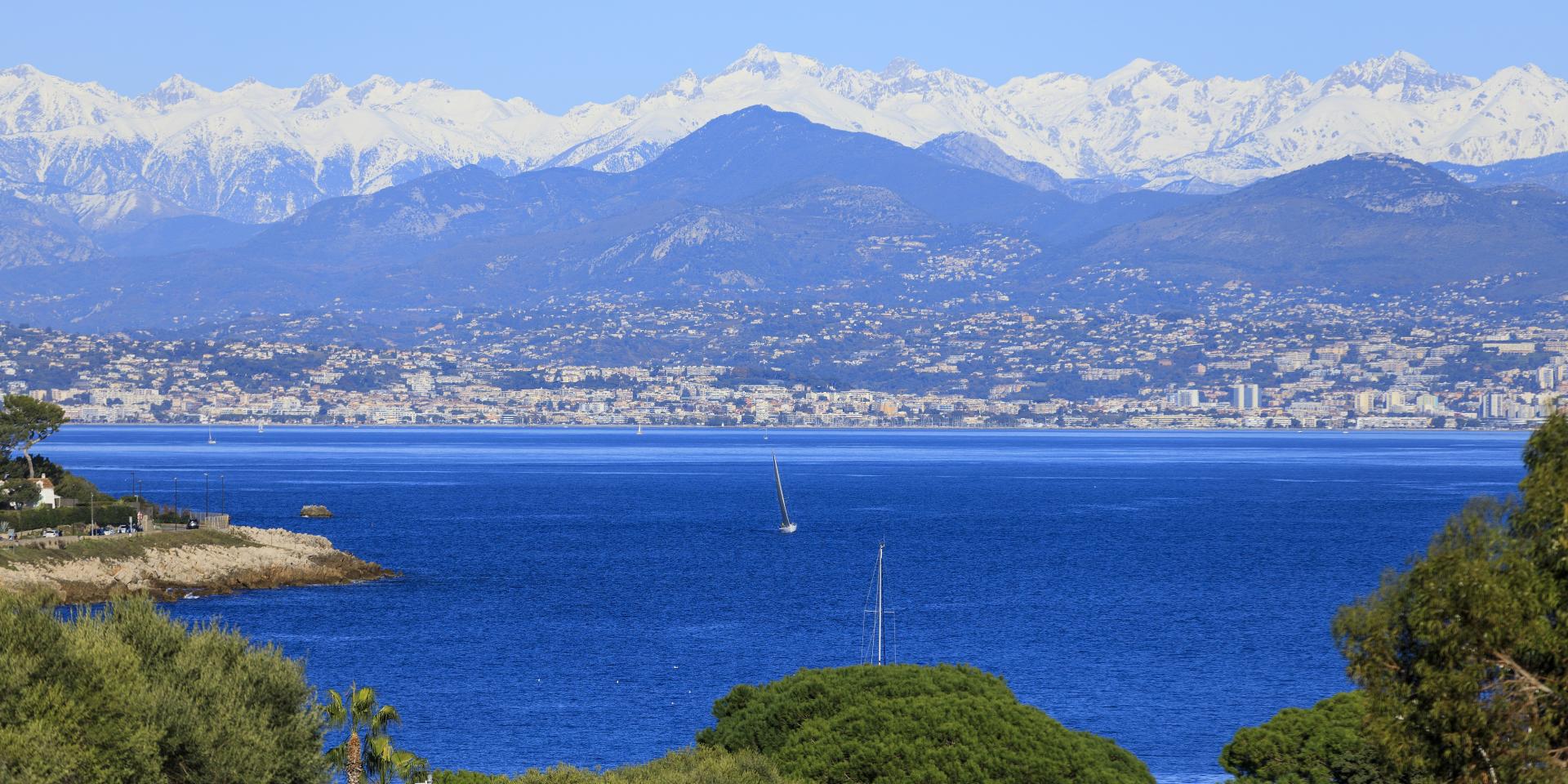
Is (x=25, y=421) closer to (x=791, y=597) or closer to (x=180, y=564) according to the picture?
(x=180, y=564)

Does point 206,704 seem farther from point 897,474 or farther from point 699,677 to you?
point 897,474

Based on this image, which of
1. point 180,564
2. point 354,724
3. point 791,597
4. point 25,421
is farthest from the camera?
point 25,421

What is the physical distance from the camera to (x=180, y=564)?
7012 centimetres

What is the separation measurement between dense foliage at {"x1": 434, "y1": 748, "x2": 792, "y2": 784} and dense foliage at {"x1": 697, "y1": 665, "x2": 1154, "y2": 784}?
97 cm

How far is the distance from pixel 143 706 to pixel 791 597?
164 feet

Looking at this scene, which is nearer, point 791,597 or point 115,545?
point 115,545

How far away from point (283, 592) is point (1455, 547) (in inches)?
2267

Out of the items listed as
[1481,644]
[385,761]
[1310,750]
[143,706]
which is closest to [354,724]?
[385,761]

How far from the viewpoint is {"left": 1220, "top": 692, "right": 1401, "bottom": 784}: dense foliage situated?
27.2 metres

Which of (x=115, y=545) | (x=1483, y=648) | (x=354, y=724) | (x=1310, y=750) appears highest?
(x=1483, y=648)

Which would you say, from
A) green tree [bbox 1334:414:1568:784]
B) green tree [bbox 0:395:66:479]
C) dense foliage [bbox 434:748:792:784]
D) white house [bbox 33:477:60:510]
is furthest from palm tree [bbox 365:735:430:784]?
green tree [bbox 0:395:66:479]

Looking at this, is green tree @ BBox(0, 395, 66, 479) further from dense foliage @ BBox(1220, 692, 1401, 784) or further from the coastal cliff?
dense foliage @ BBox(1220, 692, 1401, 784)

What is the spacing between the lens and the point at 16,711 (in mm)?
20875

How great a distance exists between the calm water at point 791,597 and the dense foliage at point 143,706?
15256mm
